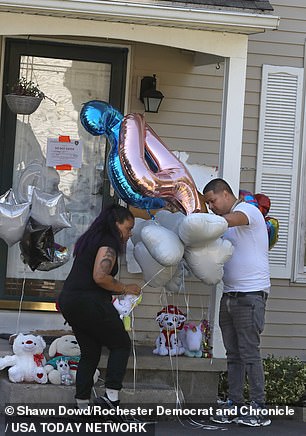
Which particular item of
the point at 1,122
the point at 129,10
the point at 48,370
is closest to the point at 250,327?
the point at 48,370

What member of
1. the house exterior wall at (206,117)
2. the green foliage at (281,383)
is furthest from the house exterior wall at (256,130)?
the green foliage at (281,383)

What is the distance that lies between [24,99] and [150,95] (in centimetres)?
126

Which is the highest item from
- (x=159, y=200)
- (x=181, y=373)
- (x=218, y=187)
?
(x=218, y=187)

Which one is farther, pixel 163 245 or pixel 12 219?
pixel 12 219

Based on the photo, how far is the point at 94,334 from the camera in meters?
7.47

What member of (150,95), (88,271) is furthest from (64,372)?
(150,95)

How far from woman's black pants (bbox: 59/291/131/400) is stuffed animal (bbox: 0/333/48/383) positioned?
0.48m

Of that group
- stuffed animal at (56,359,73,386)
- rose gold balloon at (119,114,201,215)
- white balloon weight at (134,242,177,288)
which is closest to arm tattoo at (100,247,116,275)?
white balloon weight at (134,242,177,288)

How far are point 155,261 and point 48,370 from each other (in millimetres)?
1244

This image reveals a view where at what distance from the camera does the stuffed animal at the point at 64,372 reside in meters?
7.90

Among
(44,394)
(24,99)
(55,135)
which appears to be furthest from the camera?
(55,135)

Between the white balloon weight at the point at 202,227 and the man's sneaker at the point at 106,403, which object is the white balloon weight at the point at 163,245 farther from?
the man's sneaker at the point at 106,403

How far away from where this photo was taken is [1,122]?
980 centimetres

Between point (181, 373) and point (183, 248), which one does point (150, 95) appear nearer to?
point (183, 248)
